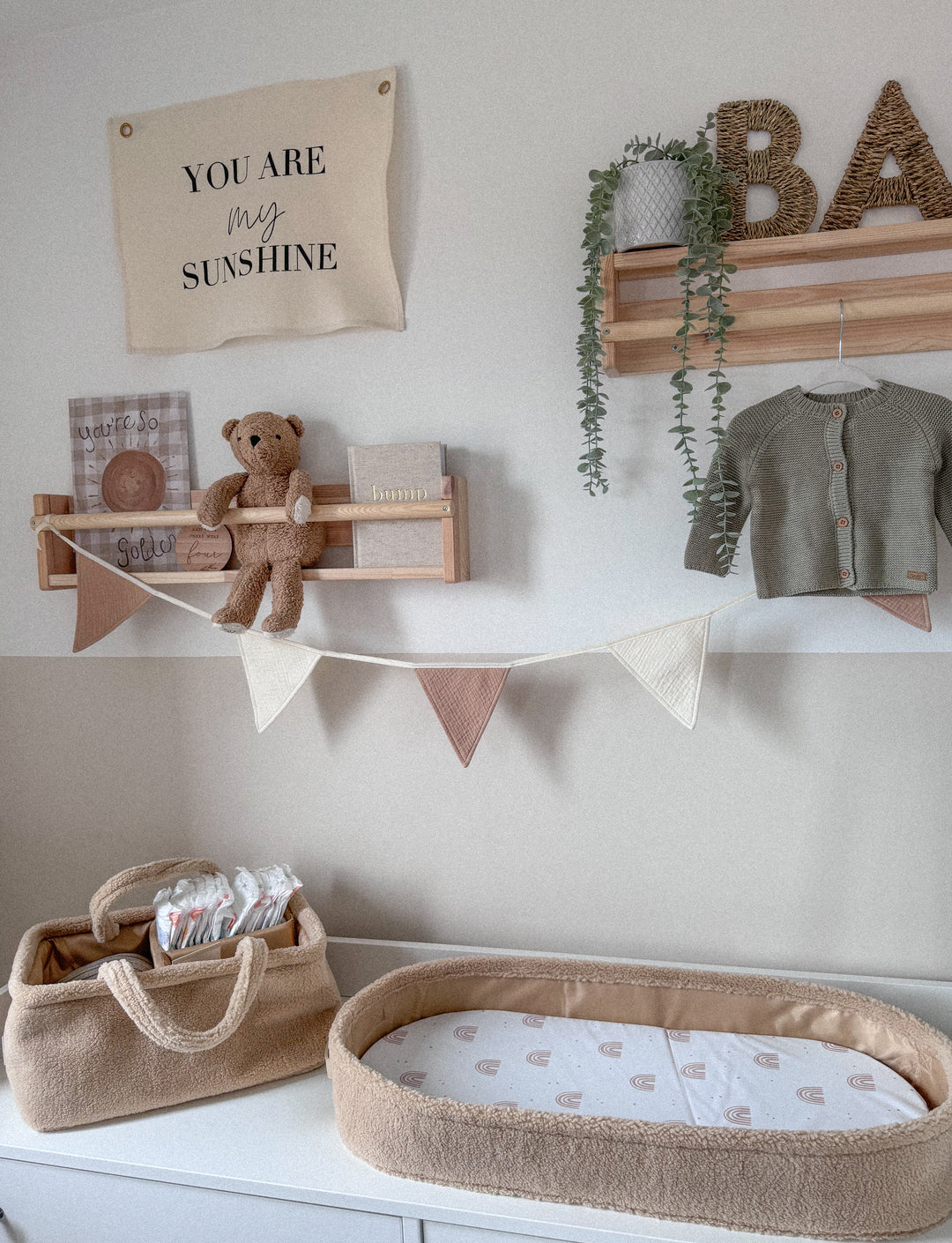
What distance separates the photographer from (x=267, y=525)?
1721 millimetres

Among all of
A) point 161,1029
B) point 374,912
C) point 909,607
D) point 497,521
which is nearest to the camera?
point 161,1029

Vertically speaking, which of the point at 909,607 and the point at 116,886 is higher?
the point at 909,607

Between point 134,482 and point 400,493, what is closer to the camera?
point 400,493

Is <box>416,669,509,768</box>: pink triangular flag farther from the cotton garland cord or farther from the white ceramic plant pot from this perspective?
the white ceramic plant pot

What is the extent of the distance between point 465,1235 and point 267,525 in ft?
3.83

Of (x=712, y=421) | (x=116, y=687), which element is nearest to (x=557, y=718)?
(x=712, y=421)

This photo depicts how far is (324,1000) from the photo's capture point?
156cm

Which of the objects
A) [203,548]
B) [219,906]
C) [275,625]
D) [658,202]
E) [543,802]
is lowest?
[219,906]

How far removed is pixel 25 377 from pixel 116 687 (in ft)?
2.21

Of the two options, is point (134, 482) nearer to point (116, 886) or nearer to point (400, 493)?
point (400, 493)

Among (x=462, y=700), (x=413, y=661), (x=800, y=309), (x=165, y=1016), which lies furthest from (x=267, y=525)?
(x=800, y=309)

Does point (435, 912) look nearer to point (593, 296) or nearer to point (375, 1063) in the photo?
point (375, 1063)

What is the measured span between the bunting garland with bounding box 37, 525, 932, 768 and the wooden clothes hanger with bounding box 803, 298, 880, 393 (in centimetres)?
34

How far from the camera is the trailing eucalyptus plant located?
1.43 m
